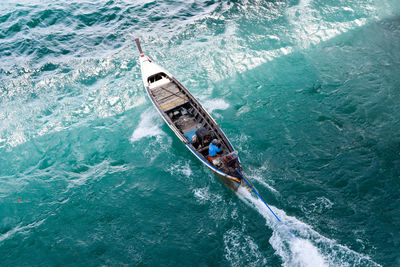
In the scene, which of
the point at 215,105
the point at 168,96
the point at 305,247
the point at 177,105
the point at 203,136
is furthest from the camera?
the point at 215,105

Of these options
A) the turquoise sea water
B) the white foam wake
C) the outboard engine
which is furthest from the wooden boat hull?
the white foam wake

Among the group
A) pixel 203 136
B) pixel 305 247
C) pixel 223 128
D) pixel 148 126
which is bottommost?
pixel 305 247

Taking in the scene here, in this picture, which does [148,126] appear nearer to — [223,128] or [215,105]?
[215,105]

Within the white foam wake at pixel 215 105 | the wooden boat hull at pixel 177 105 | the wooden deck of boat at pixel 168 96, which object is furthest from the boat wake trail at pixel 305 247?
the wooden deck of boat at pixel 168 96

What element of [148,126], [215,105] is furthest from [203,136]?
[148,126]

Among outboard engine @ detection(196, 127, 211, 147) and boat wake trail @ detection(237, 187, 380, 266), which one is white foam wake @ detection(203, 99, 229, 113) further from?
boat wake trail @ detection(237, 187, 380, 266)

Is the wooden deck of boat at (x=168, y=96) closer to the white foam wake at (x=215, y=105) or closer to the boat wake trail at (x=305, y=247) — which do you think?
the white foam wake at (x=215, y=105)
